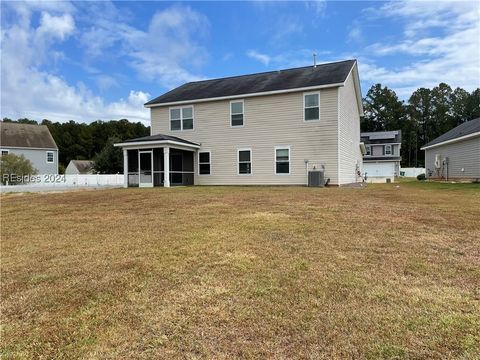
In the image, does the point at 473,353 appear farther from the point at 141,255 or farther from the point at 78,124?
the point at 78,124

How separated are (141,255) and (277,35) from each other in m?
17.0

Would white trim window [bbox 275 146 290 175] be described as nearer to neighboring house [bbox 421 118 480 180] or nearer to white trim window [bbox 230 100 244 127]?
white trim window [bbox 230 100 244 127]

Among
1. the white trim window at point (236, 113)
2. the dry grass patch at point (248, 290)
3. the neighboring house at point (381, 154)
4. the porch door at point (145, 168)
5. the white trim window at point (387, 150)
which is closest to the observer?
the dry grass patch at point (248, 290)

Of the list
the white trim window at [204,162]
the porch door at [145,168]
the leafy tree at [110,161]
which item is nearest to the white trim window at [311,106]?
the white trim window at [204,162]

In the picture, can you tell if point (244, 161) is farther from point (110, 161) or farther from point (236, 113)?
point (110, 161)

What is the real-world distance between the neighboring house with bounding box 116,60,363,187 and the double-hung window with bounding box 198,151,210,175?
0.06 m

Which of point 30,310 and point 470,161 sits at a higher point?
point 470,161

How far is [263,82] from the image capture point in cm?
1961

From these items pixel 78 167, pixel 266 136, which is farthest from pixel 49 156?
pixel 266 136

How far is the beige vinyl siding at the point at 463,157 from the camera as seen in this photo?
764 inches

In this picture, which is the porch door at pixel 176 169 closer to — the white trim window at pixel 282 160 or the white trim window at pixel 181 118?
the white trim window at pixel 181 118

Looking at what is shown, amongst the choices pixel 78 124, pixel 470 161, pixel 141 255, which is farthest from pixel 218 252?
pixel 78 124

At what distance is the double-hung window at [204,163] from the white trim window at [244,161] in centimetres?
199

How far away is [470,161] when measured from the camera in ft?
66.6
